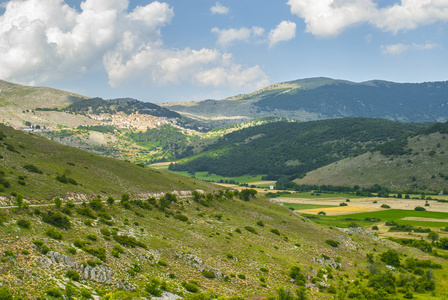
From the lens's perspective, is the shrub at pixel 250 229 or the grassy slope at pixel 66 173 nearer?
the grassy slope at pixel 66 173

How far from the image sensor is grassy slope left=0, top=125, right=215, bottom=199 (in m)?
58.2

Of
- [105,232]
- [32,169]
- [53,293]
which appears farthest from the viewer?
[32,169]

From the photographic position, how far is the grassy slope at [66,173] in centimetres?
5819

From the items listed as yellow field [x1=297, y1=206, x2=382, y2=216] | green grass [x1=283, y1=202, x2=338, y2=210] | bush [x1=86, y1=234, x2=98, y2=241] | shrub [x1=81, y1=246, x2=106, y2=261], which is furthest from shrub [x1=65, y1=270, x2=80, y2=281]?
green grass [x1=283, y1=202, x2=338, y2=210]

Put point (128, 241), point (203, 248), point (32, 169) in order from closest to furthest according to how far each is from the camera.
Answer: point (128, 241), point (203, 248), point (32, 169)

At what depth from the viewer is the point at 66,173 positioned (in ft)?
234

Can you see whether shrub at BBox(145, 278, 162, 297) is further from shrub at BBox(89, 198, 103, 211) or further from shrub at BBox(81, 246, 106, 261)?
shrub at BBox(89, 198, 103, 211)

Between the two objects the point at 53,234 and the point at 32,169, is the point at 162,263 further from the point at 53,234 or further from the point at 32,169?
the point at 32,169

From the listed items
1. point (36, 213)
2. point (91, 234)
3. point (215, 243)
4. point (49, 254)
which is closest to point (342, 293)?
point (215, 243)

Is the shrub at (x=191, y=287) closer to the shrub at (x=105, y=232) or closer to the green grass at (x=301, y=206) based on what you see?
the shrub at (x=105, y=232)

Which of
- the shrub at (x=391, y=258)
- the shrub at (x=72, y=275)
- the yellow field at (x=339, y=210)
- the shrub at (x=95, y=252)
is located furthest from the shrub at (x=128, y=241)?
the yellow field at (x=339, y=210)

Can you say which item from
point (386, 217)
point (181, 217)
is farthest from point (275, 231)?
point (386, 217)

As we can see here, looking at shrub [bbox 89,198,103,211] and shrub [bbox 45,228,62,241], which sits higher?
shrub [bbox 89,198,103,211]

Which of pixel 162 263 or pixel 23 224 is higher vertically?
pixel 23 224
